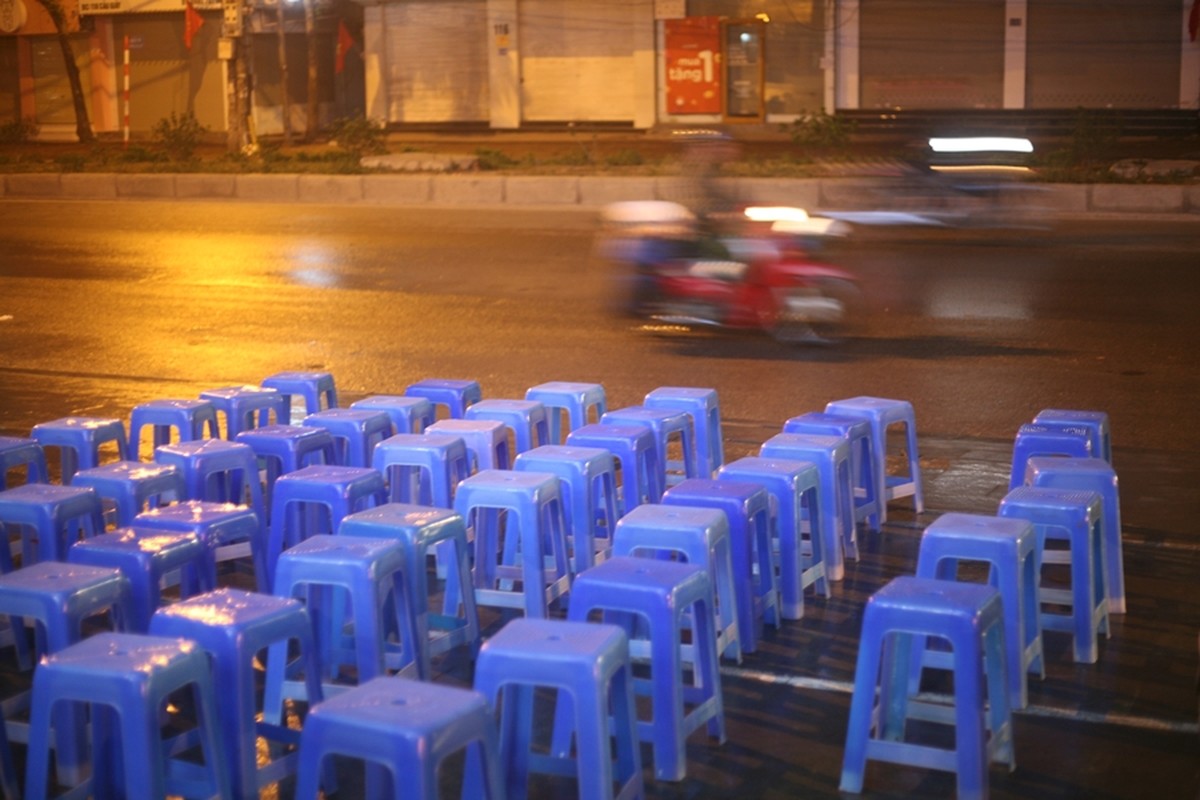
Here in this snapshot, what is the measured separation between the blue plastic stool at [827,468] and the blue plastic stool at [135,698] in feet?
9.29

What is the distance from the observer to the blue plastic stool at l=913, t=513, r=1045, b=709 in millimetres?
4672

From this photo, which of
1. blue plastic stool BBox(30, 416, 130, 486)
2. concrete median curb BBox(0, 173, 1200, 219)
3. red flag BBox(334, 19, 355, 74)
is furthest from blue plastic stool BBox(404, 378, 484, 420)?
red flag BBox(334, 19, 355, 74)

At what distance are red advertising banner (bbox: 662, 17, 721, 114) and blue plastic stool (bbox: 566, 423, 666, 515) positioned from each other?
26.1 metres

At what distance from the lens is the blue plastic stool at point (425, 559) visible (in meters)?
4.73

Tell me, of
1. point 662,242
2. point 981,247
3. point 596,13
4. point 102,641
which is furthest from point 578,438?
point 596,13

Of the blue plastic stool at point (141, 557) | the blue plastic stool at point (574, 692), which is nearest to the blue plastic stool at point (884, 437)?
the blue plastic stool at point (574, 692)

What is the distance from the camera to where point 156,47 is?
3466 centimetres

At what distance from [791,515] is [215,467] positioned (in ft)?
7.82

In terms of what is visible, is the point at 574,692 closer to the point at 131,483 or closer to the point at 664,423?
A: the point at 131,483

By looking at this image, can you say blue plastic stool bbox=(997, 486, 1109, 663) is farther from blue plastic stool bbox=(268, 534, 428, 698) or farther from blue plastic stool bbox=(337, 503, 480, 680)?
blue plastic stool bbox=(268, 534, 428, 698)

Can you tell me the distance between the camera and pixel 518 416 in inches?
266

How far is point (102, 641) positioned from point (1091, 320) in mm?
9620

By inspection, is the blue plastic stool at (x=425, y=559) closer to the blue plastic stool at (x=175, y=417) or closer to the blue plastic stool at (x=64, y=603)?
the blue plastic stool at (x=64, y=603)

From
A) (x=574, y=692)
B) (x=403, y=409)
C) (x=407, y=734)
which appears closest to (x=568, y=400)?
(x=403, y=409)
